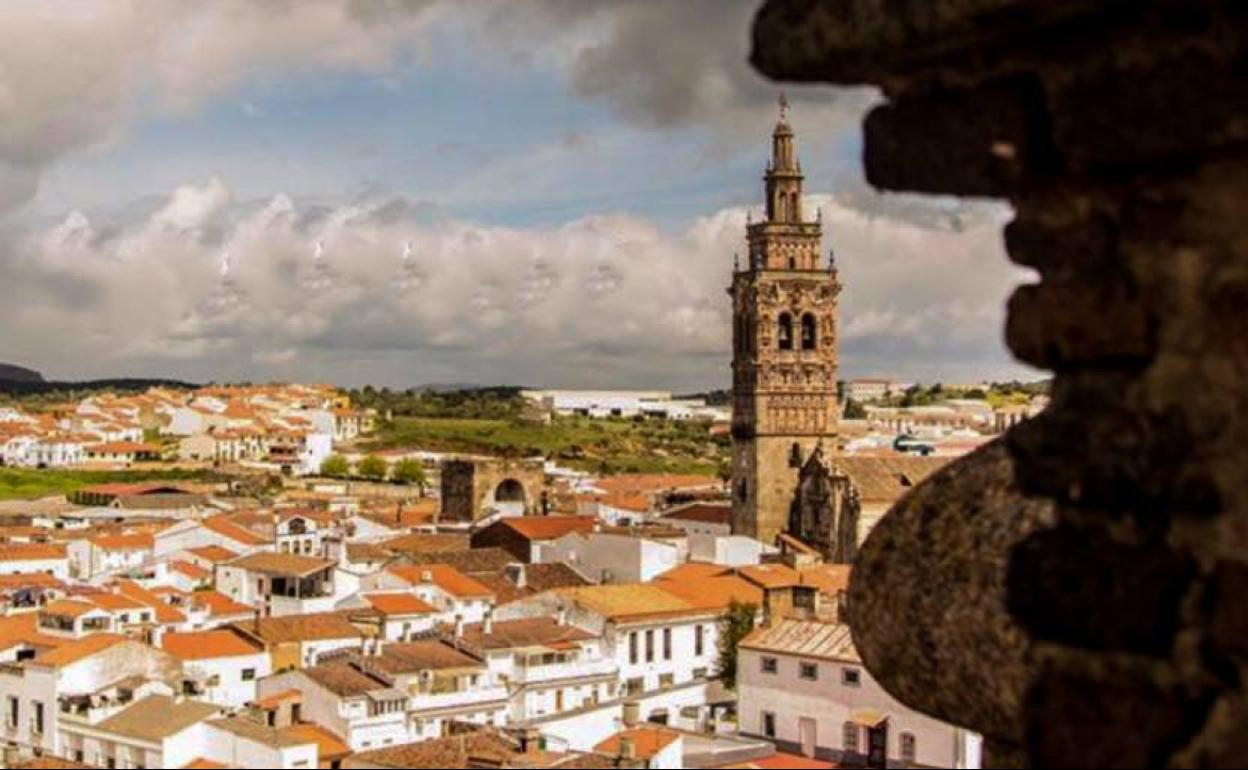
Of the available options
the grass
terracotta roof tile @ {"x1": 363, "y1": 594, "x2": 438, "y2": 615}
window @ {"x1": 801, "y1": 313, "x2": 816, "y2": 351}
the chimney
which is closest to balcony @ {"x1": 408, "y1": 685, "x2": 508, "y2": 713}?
terracotta roof tile @ {"x1": 363, "y1": 594, "x2": 438, "y2": 615}

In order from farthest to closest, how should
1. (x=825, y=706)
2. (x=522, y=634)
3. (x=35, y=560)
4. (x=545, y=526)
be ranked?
(x=545, y=526) < (x=35, y=560) < (x=522, y=634) < (x=825, y=706)

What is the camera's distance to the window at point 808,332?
60.2 meters

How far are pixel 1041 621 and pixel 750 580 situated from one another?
145 feet

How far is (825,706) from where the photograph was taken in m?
31.2

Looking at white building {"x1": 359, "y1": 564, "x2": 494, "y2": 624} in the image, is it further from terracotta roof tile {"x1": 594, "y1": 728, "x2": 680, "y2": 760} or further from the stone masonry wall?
the stone masonry wall

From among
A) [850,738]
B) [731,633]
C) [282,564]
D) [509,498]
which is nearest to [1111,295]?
[850,738]

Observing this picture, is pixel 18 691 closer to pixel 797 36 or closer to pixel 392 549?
pixel 392 549

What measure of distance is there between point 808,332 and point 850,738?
102ft

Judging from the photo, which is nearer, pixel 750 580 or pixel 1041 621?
pixel 1041 621

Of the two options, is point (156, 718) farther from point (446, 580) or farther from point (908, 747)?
point (446, 580)

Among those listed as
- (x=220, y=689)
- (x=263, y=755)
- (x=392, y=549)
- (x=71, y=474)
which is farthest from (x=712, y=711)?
(x=71, y=474)

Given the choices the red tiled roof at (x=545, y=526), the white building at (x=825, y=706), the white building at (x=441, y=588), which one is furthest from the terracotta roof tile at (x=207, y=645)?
the red tiled roof at (x=545, y=526)

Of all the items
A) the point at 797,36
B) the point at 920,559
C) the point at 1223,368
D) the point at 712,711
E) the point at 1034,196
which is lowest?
the point at 712,711

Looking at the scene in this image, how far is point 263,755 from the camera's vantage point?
86.3 ft
